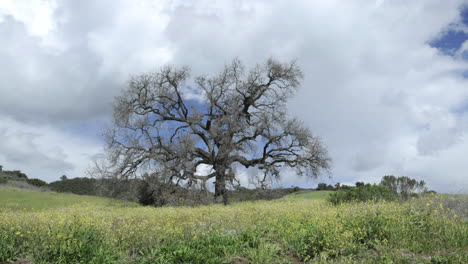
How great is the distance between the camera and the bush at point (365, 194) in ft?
62.6

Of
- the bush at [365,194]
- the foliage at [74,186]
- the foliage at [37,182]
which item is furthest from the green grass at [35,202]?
the foliage at [37,182]

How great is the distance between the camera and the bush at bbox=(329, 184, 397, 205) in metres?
19.1

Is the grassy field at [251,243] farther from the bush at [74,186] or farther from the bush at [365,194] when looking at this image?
the bush at [74,186]

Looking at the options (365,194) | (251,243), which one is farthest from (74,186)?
(251,243)

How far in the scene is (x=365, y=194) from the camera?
19641 mm

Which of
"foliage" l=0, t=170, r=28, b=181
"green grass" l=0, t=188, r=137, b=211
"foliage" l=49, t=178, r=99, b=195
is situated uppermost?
"foliage" l=0, t=170, r=28, b=181

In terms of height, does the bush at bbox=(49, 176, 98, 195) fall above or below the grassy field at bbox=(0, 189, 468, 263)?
above

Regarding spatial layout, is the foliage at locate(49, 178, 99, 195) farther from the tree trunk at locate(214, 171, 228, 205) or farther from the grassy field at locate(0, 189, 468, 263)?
the grassy field at locate(0, 189, 468, 263)

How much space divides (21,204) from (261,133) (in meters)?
17.7

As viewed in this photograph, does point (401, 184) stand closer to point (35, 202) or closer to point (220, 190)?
point (220, 190)

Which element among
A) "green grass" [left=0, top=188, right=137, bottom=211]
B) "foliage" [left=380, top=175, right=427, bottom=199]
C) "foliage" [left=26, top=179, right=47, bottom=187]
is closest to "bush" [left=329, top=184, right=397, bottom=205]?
"foliage" [left=380, top=175, right=427, bottom=199]

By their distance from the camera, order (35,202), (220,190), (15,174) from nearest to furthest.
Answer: (35,202), (220,190), (15,174)

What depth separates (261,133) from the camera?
28.3 meters

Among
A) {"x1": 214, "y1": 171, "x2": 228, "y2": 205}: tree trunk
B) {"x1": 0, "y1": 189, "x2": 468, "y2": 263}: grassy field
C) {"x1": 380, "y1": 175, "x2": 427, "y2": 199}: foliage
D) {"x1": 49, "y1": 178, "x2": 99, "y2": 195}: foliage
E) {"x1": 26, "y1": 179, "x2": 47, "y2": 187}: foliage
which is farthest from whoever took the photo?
{"x1": 26, "y1": 179, "x2": 47, "y2": 187}: foliage
